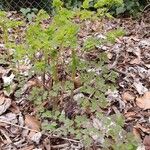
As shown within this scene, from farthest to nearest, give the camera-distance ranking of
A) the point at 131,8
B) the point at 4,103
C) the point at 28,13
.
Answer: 1. the point at 131,8
2. the point at 28,13
3. the point at 4,103

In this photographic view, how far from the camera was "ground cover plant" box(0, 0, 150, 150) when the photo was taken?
247 centimetres

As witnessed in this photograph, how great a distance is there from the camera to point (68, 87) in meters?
2.75

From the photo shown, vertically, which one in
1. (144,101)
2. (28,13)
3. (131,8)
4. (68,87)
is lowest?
(28,13)

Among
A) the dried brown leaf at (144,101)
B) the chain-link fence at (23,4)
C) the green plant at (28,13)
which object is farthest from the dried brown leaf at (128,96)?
the chain-link fence at (23,4)

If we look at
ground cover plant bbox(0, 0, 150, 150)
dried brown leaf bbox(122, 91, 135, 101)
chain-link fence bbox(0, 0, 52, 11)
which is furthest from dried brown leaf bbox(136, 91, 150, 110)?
chain-link fence bbox(0, 0, 52, 11)

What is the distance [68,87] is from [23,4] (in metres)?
3.31

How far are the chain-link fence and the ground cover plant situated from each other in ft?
9.22

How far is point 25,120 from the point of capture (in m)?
2.89

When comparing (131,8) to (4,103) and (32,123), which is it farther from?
(32,123)

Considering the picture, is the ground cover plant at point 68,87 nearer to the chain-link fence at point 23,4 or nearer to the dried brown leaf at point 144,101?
the dried brown leaf at point 144,101

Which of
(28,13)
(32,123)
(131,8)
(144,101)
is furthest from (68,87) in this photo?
(131,8)

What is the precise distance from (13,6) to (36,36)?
3368 mm

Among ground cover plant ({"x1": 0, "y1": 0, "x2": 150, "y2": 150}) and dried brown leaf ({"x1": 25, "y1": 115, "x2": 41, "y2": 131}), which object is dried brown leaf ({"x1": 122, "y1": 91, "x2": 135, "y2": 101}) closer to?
ground cover plant ({"x1": 0, "y1": 0, "x2": 150, "y2": 150})

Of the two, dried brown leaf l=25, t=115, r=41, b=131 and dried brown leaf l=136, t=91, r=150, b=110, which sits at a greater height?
dried brown leaf l=136, t=91, r=150, b=110
